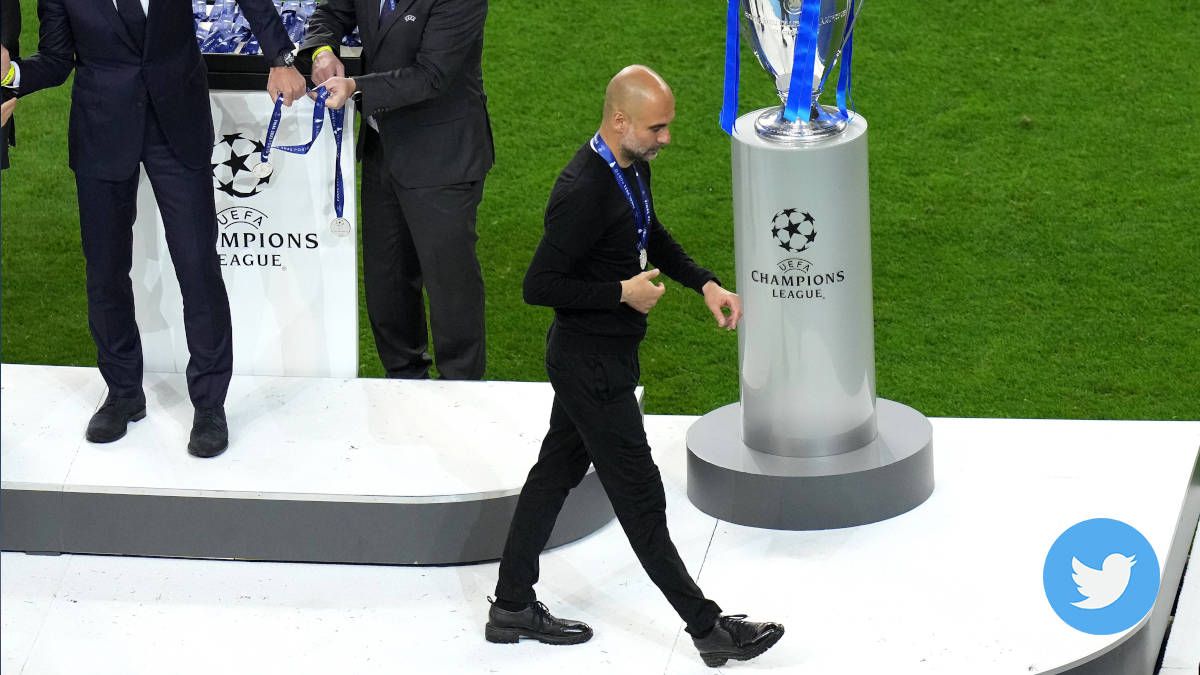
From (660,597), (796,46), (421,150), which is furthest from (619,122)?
(421,150)

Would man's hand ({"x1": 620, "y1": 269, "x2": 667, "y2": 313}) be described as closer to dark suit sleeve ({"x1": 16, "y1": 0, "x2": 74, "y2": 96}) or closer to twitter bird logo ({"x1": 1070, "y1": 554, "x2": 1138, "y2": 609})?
twitter bird logo ({"x1": 1070, "y1": 554, "x2": 1138, "y2": 609})

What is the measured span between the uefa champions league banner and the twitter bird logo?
2.44m

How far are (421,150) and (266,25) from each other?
613 millimetres

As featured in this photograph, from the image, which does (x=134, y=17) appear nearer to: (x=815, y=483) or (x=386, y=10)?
(x=386, y=10)

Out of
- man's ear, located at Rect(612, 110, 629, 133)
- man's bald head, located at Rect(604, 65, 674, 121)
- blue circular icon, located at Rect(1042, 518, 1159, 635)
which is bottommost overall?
blue circular icon, located at Rect(1042, 518, 1159, 635)

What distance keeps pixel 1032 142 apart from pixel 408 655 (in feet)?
15.0

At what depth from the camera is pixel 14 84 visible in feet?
17.2

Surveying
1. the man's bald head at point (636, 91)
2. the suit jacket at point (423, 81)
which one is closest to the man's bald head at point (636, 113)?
the man's bald head at point (636, 91)

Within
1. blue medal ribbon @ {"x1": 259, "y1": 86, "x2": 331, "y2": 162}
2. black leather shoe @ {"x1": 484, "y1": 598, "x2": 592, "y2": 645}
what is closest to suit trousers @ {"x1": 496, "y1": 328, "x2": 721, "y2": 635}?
black leather shoe @ {"x1": 484, "y1": 598, "x2": 592, "y2": 645}

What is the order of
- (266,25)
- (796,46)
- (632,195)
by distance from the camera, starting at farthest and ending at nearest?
(266,25) < (796,46) < (632,195)

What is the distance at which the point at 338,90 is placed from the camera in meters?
5.59

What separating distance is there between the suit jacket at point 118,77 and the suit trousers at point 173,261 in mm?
47

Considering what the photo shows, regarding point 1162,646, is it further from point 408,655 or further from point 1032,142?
point 1032,142

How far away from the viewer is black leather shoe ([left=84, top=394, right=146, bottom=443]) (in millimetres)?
5680
